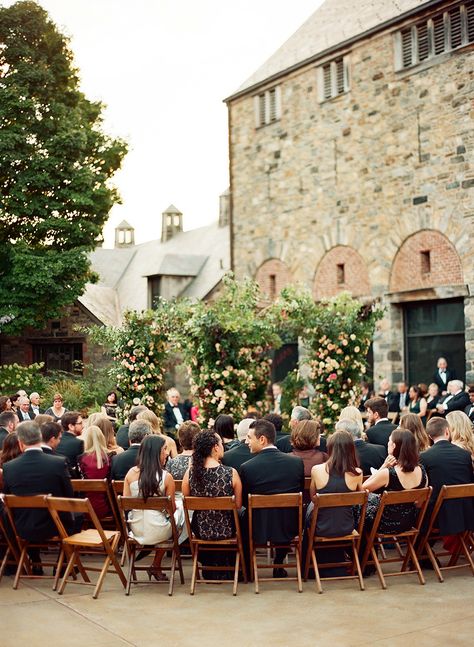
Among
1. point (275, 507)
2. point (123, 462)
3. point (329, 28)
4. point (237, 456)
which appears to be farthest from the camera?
point (329, 28)

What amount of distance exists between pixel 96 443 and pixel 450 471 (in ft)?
11.6

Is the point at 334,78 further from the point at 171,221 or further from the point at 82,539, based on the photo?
the point at 171,221

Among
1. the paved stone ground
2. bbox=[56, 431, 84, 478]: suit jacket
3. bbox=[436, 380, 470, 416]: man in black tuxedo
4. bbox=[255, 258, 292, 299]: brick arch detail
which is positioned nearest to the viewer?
the paved stone ground

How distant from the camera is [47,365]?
30.5m

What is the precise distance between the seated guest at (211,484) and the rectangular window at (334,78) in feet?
47.6

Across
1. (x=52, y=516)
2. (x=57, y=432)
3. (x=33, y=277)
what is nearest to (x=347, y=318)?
(x=57, y=432)

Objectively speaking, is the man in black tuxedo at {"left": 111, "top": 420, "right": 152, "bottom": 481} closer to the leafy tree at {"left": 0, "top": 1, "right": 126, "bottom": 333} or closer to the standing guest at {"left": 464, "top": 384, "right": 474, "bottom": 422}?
the standing guest at {"left": 464, "top": 384, "right": 474, "bottom": 422}

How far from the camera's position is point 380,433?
9.37m

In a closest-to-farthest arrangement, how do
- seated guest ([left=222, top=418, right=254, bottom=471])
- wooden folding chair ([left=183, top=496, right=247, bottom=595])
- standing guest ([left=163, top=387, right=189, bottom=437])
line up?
wooden folding chair ([left=183, top=496, right=247, bottom=595]) → seated guest ([left=222, top=418, right=254, bottom=471]) → standing guest ([left=163, top=387, right=189, bottom=437])

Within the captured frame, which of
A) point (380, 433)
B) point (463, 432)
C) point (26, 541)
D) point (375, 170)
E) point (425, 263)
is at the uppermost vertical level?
point (375, 170)

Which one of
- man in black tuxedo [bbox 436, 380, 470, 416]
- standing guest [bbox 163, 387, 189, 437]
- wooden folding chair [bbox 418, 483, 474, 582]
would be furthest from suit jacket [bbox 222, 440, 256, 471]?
standing guest [bbox 163, 387, 189, 437]

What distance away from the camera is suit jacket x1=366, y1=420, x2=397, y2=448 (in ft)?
30.7

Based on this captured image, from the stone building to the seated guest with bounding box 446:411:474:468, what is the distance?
8.56 meters

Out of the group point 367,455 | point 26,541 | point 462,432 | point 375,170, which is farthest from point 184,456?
point 375,170
